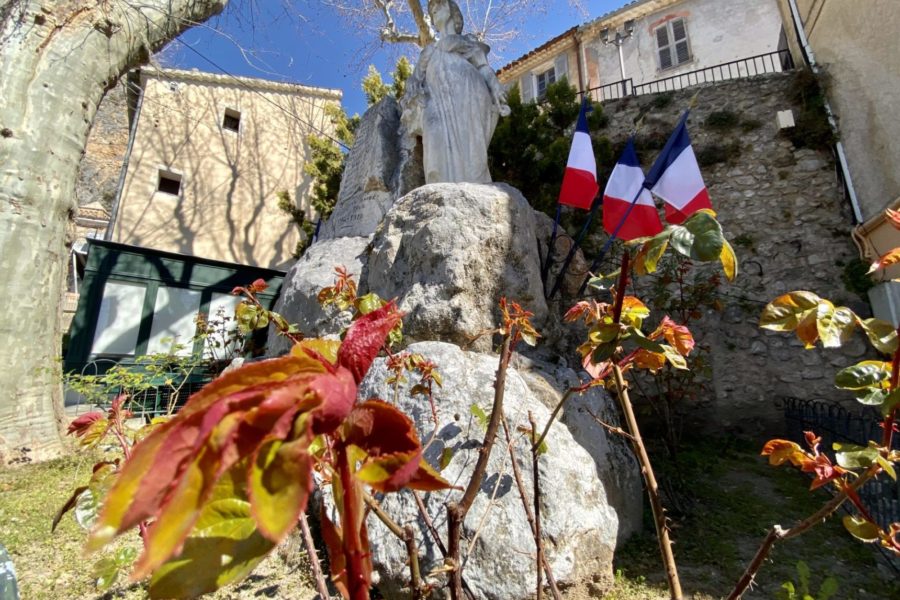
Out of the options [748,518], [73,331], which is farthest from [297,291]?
[73,331]

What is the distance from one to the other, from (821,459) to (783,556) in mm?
2364

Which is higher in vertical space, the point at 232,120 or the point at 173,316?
the point at 232,120

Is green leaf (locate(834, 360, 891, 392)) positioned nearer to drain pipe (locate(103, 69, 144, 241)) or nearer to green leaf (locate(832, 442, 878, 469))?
green leaf (locate(832, 442, 878, 469))

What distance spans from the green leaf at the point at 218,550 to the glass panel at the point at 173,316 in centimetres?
955

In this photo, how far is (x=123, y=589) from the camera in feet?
6.63

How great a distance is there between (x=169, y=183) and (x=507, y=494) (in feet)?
42.5

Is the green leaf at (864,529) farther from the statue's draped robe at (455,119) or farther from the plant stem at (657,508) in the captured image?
the statue's draped robe at (455,119)

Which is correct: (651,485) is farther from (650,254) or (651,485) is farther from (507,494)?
(507,494)

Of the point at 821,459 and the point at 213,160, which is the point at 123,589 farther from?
the point at 213,160

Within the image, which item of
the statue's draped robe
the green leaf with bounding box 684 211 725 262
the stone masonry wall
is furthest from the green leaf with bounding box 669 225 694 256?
the stone masonry wall

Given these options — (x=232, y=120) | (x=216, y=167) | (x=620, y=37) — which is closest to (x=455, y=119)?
(x=216, y=167)

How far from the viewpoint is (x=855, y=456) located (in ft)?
2.79

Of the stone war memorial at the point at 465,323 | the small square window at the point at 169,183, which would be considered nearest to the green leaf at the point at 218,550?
the stone war memorial at the point at 465,323

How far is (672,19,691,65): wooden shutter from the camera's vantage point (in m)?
13.3
